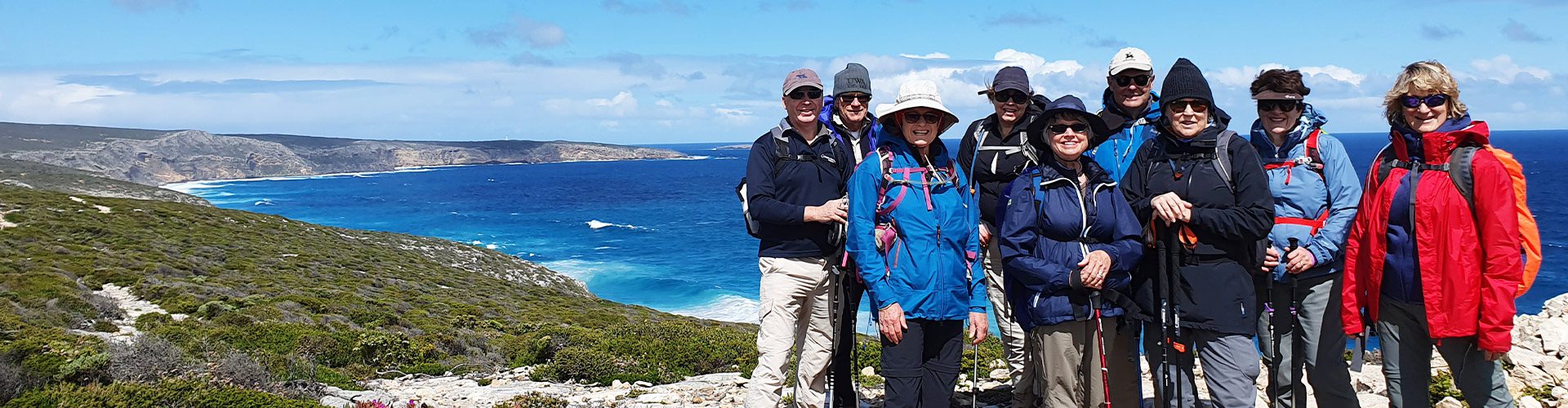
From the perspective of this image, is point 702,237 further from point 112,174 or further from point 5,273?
point 112,174

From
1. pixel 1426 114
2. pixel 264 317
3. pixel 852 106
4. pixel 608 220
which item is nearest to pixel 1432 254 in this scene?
pixel 1426 114

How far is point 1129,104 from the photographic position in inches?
181

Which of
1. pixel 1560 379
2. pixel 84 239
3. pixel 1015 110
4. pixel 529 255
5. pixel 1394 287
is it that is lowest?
pixel 529 255

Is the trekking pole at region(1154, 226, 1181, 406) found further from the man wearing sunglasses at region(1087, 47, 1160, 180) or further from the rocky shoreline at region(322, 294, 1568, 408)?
the rocky shoreline at region(322, 294, 1568, 408)

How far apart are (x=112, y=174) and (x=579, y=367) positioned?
182 metres

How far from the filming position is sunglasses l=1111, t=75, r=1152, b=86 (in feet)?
14.9

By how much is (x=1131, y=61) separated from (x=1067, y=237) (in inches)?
51.2

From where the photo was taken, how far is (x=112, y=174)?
14638 centimetres

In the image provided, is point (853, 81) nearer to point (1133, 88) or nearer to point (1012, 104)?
point (1012, 104)

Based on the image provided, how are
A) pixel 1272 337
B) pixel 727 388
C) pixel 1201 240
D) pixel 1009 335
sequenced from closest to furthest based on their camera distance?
pixel 1201 240 → pixel 1272 337 → pixel 1009 335 → pixel 727 388

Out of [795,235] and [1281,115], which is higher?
[1281,115]

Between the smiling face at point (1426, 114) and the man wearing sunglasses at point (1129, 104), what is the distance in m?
1.07

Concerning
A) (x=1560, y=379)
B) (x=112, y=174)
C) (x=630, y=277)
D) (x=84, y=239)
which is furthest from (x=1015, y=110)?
(x=112, y=174)

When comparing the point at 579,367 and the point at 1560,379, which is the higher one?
the point at 1560,379
